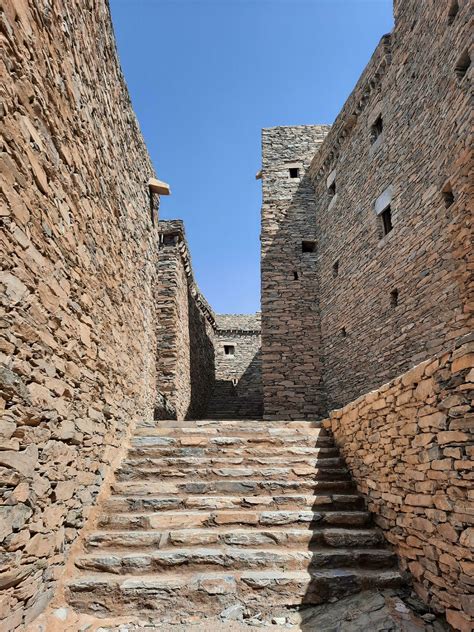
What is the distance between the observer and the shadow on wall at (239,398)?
13383mm

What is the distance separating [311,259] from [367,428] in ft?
27.0

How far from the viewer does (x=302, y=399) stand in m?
11.0

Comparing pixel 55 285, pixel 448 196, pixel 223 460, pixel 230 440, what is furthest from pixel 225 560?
pixel 448 196

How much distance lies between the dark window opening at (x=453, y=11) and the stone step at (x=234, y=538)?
807cm

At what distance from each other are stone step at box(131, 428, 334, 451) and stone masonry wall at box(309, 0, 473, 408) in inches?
105

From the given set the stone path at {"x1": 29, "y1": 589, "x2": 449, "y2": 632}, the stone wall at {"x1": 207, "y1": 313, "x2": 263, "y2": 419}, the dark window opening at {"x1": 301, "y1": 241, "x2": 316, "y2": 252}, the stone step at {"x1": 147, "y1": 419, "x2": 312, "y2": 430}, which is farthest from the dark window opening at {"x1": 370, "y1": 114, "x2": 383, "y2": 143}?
the stone wall at {"x1": 207, "y1": 313, "x2": 263, "y2": 419}

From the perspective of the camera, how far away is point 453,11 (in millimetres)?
6598

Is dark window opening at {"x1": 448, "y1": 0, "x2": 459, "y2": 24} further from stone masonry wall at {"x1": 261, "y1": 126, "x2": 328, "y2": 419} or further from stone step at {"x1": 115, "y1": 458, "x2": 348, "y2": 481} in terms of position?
stone step at {"x1": 115, "y1": 458, "x2": 348, "y2": 481}

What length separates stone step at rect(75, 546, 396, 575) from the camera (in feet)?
12.1

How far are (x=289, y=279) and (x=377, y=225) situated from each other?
372cm

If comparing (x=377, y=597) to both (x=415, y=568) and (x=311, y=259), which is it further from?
(x=311, y=259)

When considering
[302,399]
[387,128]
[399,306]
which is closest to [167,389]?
[302,399]

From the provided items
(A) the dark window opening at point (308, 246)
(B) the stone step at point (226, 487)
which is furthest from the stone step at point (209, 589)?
(A) the dark window opening at point (308, 246)

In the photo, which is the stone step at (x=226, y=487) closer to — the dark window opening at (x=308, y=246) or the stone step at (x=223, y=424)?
the stone step at (x=223, y=424)
